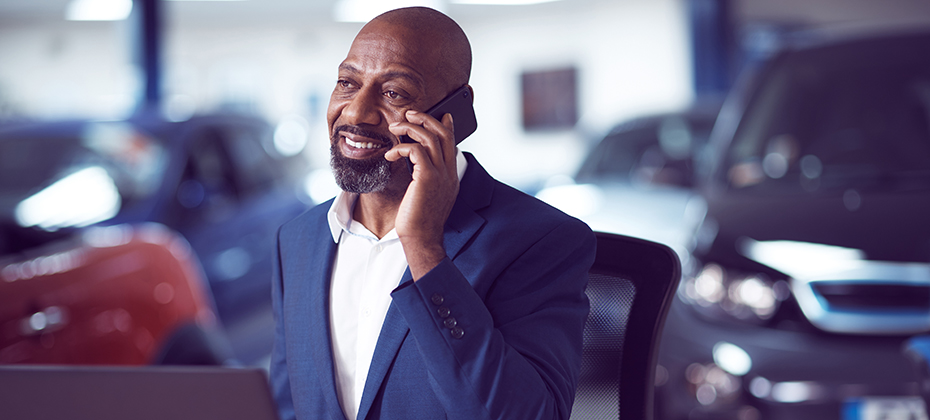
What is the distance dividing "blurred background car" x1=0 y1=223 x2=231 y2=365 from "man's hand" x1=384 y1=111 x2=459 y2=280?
138cm

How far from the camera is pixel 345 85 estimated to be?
1.26 m

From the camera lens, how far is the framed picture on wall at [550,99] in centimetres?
1405

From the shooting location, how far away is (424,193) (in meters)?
1.08

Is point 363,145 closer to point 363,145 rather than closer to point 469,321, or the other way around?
point 363,145

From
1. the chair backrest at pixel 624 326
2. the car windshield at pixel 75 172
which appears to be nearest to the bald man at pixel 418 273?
the chair backrest at pixel 624 326

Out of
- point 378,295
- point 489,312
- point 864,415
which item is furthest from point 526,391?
point 864,415

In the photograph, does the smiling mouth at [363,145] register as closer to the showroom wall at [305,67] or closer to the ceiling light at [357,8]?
the ceiling light at [357,8]

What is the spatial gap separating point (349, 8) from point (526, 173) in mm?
4073

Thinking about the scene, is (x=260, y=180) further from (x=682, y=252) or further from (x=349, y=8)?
(x=349, y=8)

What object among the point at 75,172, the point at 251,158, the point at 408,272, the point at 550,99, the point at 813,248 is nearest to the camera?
the point at 408,272

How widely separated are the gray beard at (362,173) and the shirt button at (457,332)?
0.29 meters

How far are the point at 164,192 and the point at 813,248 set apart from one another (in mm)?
2627

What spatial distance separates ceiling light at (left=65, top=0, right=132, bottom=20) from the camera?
41.8ft

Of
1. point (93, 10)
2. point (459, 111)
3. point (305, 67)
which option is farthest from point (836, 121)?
point (93, 10)
